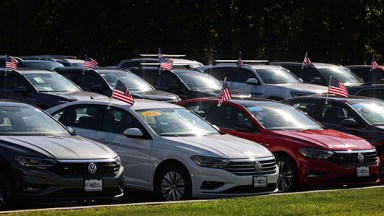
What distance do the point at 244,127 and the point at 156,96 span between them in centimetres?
889

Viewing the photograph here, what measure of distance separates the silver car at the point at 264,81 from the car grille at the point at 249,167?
13.1 metres

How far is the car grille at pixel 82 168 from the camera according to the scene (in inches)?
520

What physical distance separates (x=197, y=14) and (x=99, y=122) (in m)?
48.4

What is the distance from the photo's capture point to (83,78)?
27.6 metres

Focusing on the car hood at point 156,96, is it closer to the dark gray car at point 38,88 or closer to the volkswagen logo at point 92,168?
the dark gray car at point 38,88

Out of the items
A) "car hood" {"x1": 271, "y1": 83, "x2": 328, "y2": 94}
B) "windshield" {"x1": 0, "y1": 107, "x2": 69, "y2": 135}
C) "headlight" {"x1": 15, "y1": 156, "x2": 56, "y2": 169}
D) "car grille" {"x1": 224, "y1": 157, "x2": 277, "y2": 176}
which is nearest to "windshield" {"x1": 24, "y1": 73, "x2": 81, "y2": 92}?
"car hood" {"x1": 271, "y1": 83, "x2": 328, "y2": 94}

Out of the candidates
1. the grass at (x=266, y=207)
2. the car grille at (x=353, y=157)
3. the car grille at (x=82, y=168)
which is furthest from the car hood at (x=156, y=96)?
the car grille at (x=82, y=168)

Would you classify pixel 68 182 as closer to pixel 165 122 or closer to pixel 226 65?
pixel 165 122

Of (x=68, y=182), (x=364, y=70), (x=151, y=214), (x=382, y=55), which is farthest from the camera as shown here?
(x=382, y=55)

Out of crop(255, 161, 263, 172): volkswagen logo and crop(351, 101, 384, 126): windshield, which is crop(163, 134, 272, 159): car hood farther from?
crop(351, 101, 384, 126): windshield

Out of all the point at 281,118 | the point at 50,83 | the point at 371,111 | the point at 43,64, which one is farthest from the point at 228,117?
the point at 43,64

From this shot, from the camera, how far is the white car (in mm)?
14820

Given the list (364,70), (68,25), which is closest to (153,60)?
(364,70)

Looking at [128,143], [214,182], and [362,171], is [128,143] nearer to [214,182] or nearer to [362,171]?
[214,182]
